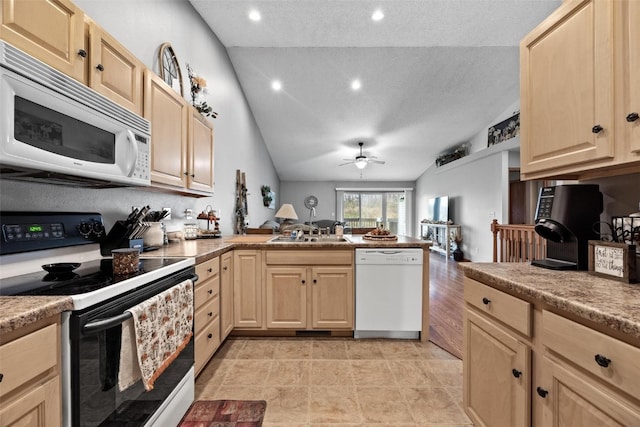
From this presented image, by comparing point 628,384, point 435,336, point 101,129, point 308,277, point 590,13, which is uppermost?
point 590,13

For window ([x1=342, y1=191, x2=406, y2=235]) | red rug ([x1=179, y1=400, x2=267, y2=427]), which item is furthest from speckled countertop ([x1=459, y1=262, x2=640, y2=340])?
window ([x1=342, y1=191, x2=406, y2=235])

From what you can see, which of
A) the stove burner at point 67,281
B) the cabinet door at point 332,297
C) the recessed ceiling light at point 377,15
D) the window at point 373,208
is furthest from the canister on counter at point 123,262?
the window at point 373,208

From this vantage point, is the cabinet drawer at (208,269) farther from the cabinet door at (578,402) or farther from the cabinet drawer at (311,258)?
the cabinet door at (578,402)

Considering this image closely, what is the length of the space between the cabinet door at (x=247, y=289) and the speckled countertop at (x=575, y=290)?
1753mm

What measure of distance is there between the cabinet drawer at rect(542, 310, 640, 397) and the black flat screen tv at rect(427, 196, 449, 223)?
6.79 meters

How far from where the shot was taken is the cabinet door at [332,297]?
98.8 inches

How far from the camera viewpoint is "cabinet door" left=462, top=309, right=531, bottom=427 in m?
1.05

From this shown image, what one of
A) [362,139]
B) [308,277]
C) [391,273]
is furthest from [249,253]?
[362,139]

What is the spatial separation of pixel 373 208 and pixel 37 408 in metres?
10.1

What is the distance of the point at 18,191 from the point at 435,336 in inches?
121

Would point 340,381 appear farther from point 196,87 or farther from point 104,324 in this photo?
point 196,87

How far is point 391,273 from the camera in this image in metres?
2.50

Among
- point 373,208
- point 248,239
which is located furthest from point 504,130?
point 248,239

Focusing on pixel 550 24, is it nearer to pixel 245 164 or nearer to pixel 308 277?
pixel 308 277
